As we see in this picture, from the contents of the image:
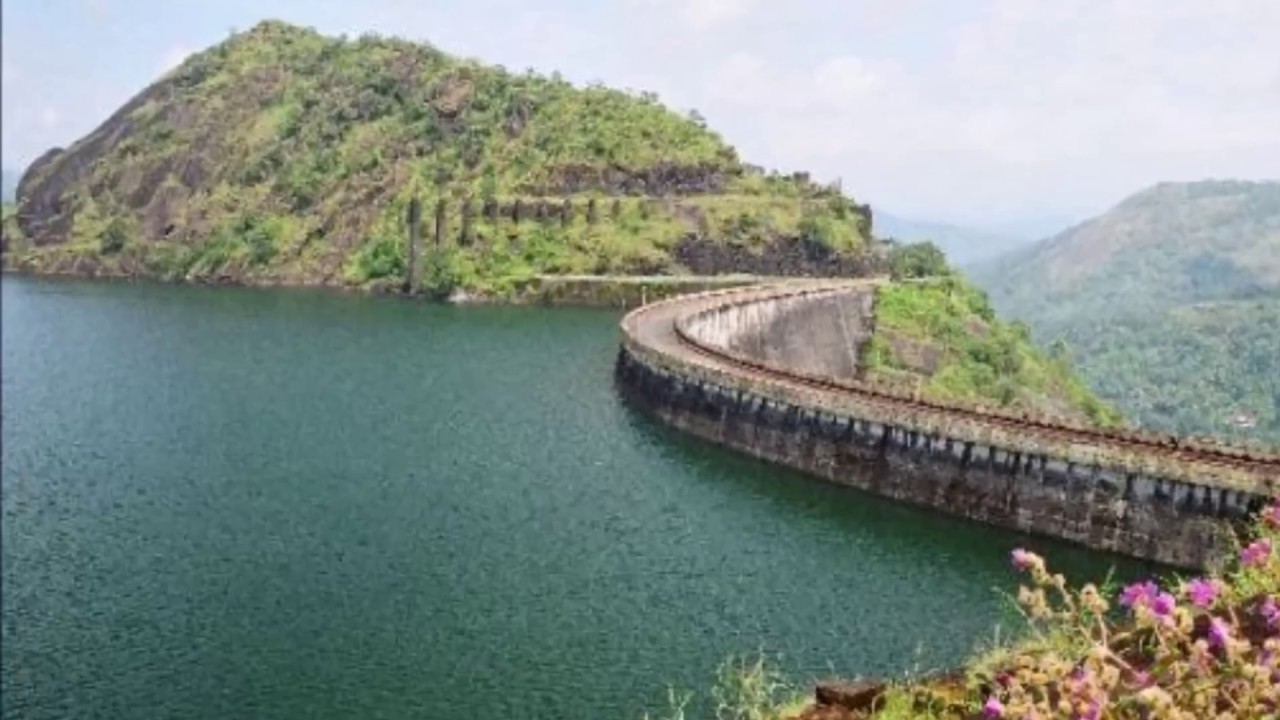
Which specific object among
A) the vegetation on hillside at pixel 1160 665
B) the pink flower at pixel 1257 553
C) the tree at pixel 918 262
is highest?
the tree at pixel 918 262

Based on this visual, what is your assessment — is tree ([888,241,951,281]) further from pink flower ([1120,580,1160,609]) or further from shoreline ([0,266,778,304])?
pink flower ([1120,580,1160,609])

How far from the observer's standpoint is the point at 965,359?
365ft

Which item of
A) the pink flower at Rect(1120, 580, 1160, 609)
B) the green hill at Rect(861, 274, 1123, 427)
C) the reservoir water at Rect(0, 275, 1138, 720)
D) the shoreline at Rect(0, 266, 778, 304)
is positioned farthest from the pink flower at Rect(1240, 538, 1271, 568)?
the shoreline at Rect(0, 266, 778, 304)

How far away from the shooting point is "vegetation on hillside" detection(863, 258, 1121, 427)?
102812 mm

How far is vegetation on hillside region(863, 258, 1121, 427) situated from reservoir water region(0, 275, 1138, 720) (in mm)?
35730

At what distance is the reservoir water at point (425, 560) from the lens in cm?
3566

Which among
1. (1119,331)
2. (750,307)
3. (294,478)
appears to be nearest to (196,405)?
(294,478)

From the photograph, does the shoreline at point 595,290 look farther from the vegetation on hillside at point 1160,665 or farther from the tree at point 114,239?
the vegetation on hillside at point 1160,665

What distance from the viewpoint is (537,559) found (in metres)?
47.0

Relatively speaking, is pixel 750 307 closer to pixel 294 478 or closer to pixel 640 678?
pixel 294 478

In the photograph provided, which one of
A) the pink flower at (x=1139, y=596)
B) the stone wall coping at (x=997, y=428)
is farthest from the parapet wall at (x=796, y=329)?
the pink flower at (x=1139, y=596)

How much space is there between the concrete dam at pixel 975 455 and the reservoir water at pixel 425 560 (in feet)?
4.81

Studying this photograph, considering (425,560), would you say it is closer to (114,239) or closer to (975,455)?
(975,455)

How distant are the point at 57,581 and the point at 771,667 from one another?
25.7 m
